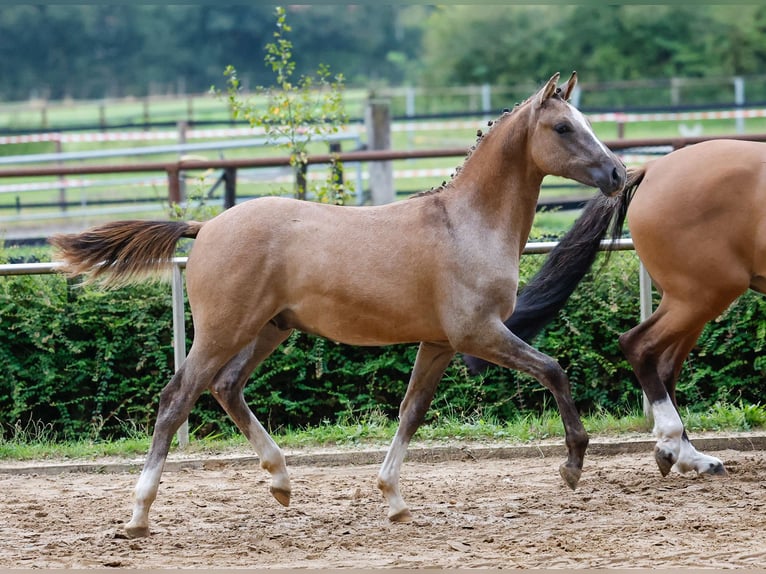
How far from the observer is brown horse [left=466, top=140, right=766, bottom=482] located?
5441 mm

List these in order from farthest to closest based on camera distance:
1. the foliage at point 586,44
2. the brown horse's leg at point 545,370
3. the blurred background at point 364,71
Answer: the foliage at point 586,44 → the blurred background at point 364,71 → the brown horse's leg at point 545,370

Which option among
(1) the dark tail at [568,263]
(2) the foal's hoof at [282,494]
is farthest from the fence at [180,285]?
(2) the foal's hoof at [282,494]

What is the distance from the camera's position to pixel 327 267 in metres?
4.80

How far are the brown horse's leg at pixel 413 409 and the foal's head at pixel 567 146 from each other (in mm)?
1031

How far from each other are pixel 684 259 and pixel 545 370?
136cm

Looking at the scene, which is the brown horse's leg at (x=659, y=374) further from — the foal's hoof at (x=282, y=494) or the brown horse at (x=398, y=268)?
the foal's hoof at (x=282, y=494)

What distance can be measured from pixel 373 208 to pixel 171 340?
8.10ft

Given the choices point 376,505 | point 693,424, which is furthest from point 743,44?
point 376,505

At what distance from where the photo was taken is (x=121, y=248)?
5.11 meters

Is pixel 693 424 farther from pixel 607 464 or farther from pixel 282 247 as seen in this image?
pixel 282 247

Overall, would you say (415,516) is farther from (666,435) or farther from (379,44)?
(379,44)

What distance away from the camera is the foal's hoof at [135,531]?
4652 mm

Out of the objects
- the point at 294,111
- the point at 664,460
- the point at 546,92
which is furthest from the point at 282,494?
the point at 294,111

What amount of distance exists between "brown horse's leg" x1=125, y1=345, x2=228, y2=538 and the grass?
168 cm
